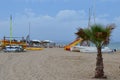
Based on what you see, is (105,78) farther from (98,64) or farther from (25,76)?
(25,76)

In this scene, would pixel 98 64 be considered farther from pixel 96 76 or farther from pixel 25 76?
pixel 25 76

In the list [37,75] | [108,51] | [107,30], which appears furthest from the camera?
[108,51]

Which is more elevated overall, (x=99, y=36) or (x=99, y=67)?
(x=99, y=36)

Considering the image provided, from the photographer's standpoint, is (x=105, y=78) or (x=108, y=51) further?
(x=108, y=51)

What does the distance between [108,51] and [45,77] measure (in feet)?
94.6

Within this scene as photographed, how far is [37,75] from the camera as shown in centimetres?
1909

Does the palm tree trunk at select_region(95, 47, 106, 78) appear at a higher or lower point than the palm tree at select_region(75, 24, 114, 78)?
lower

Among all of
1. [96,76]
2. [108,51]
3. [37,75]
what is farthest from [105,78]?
[108,51]

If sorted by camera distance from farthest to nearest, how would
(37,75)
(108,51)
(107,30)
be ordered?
(108,51)
(37,75)
(107,30)

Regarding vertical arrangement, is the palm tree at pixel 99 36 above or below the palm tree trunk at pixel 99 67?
above

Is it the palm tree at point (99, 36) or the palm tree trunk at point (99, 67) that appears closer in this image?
the palm tree at point (99, 36)

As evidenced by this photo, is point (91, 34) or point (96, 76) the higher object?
point (91, 34)

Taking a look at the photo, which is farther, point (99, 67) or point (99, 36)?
point (99, 67)

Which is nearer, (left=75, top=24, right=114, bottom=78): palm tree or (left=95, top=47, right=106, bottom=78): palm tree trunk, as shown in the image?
(left=75, top=24, right=114, bottom=78): palm tree
